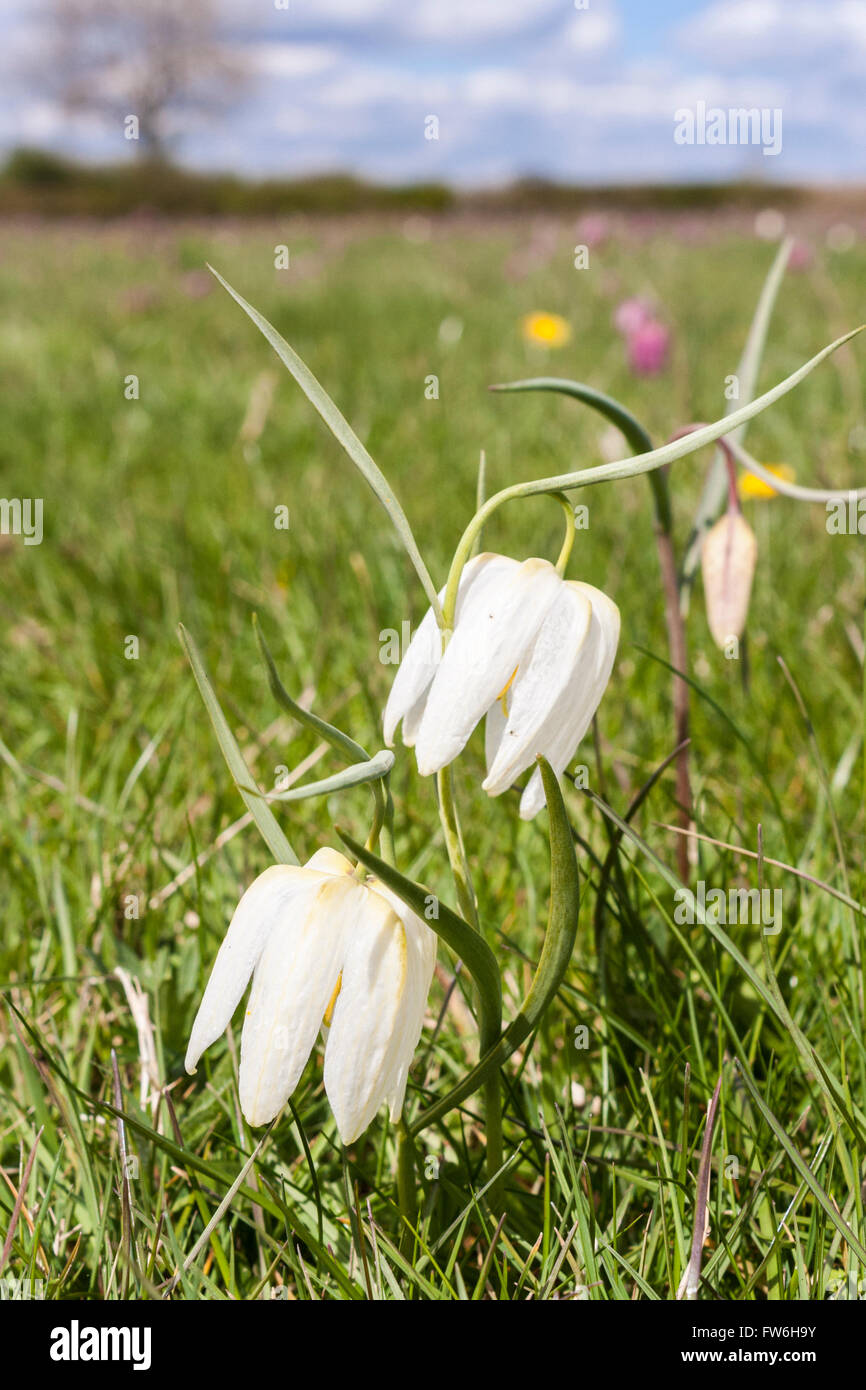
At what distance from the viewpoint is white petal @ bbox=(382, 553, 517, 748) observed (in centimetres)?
56

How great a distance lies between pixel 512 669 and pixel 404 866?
1.73ft

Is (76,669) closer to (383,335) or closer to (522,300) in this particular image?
(383,335)

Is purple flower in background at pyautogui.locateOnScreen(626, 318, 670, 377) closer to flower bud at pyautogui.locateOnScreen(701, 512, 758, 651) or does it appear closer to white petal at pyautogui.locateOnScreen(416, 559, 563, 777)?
flower bud at pyautogui.locateOnScreen(701, 512, 758, 651)

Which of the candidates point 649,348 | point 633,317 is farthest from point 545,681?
point 633,317

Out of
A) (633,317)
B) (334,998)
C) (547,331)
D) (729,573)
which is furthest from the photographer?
(547,331)

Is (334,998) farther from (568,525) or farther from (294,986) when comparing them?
(568,525)

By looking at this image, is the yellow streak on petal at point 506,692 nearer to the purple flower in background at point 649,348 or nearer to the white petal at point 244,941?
the white petal at point 244,941

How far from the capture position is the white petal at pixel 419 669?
21.9 inches

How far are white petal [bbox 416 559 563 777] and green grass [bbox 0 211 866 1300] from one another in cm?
18

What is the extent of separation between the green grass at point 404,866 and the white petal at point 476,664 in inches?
7.2

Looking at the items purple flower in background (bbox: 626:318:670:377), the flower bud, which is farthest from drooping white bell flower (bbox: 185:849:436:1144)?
purple flower in background (bbox: 626:318:670:377)

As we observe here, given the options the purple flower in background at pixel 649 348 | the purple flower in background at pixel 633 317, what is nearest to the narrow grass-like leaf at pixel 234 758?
the purple flower in background at pixel 649 348

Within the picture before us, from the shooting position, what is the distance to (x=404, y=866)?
1.03 metres
